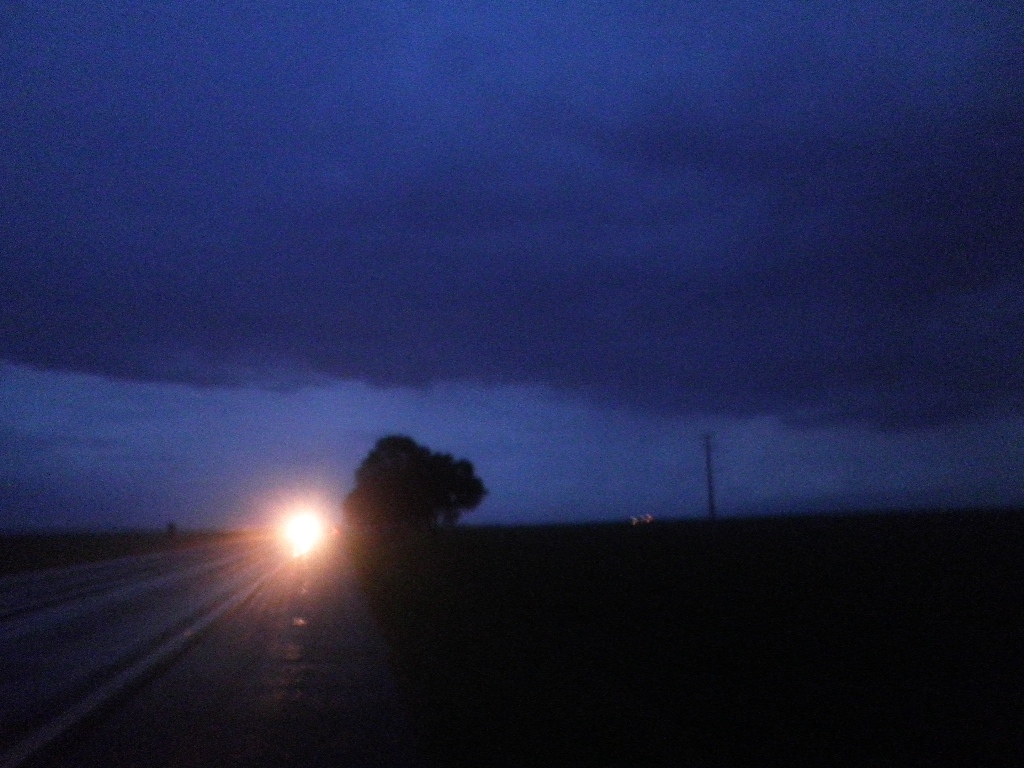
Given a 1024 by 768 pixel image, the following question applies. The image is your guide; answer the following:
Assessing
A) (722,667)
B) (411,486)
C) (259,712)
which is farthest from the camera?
(411,486)

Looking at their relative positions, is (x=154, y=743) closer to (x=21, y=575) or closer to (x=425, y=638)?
(x=425, y=638)

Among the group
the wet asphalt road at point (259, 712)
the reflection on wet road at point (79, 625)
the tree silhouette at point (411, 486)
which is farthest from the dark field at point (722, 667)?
the tree silhouette at point (411, 486)

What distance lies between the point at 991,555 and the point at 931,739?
23593mm

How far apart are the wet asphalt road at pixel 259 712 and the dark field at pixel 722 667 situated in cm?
48

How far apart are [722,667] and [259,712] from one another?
534 cm

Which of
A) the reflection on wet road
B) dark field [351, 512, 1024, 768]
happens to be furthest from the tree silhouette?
dark field [351, 512, 1024, 768]

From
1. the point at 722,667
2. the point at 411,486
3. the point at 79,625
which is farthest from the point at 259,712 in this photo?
the point at 411,486

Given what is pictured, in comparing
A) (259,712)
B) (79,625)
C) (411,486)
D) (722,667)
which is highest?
(411,486)

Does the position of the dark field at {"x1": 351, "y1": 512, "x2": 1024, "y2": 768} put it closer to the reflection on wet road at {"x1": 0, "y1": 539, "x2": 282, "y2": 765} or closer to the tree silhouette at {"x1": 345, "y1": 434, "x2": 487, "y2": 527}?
the reflection on wet road at {"x1": 0, "y1": 539, "x2": 282, "y2": 765}

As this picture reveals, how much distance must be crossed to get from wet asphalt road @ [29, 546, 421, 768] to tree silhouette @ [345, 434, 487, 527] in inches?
4156

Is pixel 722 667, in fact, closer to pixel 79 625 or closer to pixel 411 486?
pixel 79 625

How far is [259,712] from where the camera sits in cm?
973

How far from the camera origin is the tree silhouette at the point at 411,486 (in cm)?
12175

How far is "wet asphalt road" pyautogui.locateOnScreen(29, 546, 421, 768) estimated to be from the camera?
7.93 m
